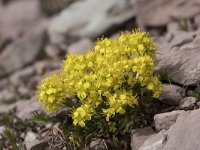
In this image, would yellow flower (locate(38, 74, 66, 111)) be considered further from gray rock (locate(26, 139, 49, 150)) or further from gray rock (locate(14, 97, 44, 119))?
gray rock (locate(14, 97, 44, 119))

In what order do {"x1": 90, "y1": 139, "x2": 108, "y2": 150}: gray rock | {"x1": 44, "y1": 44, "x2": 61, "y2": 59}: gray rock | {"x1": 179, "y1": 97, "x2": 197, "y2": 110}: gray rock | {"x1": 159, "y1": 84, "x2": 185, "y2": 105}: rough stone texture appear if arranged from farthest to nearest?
1. {"x1": 44, "y1": 44, "x2": 61, "y2": 59}: gray rock
2. {"x1": 159, "y1": 84, "x2": 185, "y2": 105}: rough stone texture
3. {"x1": 90, "y1": 139, "x2": 108, "y2": 150}: gray rock
4. {"x1": 179, "y1": 97, "x2": 197, "y2": 110}: gray rock

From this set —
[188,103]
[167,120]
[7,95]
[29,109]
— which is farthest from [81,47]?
[167,120]

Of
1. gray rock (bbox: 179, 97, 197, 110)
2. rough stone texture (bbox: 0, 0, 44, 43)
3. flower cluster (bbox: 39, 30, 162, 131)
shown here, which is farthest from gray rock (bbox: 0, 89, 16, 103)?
gray rock (bbox: 179, 97, 197, 110)

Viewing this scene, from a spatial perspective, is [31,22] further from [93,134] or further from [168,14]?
[93,134]

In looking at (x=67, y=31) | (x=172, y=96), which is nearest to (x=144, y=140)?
(x=172, y=96)

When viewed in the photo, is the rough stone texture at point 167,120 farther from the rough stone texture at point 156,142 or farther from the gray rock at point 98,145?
the gray rock at point 98,145

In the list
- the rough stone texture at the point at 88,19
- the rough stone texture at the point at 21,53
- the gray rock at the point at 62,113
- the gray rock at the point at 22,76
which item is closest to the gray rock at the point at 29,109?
the gray rock at the point at 62,113
